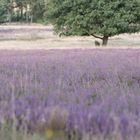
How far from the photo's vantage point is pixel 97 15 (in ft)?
106

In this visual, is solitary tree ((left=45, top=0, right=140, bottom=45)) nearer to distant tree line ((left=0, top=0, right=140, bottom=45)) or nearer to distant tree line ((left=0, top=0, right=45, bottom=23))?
distant tree line ((left=0, top=0, right=140, bottom=45))

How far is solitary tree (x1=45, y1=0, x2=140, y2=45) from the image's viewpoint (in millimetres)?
32312

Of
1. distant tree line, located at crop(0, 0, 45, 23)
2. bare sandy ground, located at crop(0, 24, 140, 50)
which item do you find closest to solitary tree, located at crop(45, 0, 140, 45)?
bare sandy ground, located at crop(0, 24, 140, 50)

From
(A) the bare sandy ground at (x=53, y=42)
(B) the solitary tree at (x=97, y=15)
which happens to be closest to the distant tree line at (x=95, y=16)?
(B) the solitary tree at (x=97, y=15)

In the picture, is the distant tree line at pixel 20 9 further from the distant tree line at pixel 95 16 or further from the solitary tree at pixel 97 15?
the solitary tree at pixel 97 15

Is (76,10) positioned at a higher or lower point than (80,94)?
lower

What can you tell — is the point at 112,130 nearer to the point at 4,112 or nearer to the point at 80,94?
the point at 4,112

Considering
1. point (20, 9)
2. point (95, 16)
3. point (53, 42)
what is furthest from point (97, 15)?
point (20, 9)

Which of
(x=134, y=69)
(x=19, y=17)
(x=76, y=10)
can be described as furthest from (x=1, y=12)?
(x=134, y=69)

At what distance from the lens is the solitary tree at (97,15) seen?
32.3 m

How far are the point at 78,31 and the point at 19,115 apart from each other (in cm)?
2964

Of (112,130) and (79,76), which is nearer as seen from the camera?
(112,130)

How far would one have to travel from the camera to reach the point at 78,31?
108ft

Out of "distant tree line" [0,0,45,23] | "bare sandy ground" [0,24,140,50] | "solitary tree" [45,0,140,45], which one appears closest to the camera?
"bare sandy ground" [0,24,140,50]
